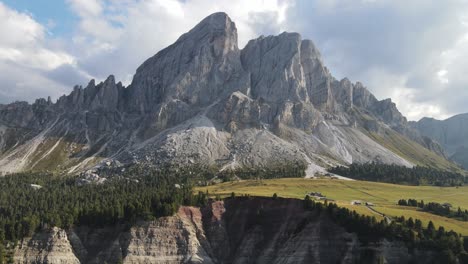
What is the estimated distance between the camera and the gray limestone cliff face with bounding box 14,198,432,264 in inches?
5640

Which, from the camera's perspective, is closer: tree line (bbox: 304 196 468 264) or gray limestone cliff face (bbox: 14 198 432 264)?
tree line (bbox: 304 196 468 264)

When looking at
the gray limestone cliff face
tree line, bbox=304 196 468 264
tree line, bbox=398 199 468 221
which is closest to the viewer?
tree line, bbox=304 196 468 264

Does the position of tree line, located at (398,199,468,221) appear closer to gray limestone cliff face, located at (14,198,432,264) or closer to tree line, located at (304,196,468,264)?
tree line, located at (304,196,468,264)

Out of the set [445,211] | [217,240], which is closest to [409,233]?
[445,211]

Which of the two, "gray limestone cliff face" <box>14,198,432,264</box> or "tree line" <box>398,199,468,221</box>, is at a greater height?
"tree line" <box>398,199,468,221</box>

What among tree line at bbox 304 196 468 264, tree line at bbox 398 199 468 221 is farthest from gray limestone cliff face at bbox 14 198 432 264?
tree line at bbox 398 199 468 221

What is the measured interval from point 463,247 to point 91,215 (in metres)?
113

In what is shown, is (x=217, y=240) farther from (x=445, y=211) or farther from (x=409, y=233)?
(x=445, y=211)

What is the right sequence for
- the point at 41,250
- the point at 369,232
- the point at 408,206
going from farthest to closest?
the point at 408,206 → the point at 41,250 → the point at 369,232

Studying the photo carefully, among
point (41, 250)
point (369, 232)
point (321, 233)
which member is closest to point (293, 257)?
point (321, 233)

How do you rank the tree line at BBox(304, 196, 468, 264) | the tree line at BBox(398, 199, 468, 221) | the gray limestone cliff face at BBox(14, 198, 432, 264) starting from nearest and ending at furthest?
the tree line at BBox(304, 196, 468, 264), the gray limestone cliff face at BBox(14, 198, 432, 264), the tree line at BBox(398, 199, 468, 221)

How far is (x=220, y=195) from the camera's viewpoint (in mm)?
183250

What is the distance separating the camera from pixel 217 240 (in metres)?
164

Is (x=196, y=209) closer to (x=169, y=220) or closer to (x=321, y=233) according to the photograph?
(x=169, y=220)
